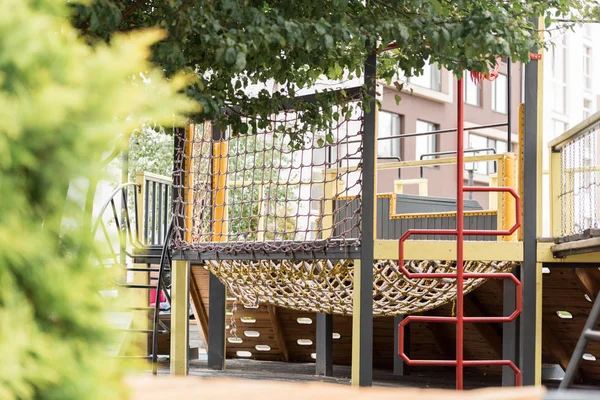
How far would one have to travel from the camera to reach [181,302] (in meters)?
7.27

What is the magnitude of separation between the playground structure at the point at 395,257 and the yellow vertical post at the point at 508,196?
12mm

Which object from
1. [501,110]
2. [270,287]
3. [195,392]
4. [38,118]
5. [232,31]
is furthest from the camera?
[501,110]

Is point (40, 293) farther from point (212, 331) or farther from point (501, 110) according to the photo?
point (501, 110)

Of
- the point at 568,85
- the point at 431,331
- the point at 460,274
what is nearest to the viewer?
the point at 460,274

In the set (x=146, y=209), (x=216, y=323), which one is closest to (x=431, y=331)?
(x=216, y=323)

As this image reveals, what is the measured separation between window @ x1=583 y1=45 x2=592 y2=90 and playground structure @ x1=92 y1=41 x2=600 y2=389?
24.1 metres

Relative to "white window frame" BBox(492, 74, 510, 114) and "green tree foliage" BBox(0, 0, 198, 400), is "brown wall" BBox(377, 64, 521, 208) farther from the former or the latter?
"green tree foliage" BBox(0, 0, 198, 400)

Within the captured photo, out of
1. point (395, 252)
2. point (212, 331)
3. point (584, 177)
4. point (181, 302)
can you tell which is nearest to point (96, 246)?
point (395, 252)

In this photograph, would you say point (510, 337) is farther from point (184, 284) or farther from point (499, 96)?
point (499, 96)

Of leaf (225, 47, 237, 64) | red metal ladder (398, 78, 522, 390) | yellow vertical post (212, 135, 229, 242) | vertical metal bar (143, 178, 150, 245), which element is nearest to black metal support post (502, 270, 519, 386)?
red metal ladder (398, 78, 522, 390)

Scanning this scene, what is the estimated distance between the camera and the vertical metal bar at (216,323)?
844cm

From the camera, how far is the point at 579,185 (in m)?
5.98

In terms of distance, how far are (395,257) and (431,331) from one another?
341 cm

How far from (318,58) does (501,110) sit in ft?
82.5
